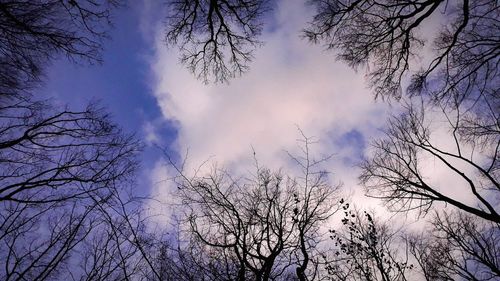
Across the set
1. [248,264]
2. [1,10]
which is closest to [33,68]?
[1,10]

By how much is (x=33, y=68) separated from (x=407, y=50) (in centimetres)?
652

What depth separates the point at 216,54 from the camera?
760 cm

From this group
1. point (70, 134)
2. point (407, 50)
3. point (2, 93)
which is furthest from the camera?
point (407, 50)

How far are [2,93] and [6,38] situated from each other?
0.78 meters

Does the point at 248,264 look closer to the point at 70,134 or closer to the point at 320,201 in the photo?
the point at 320,201

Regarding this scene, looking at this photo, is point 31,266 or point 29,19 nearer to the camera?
point 29,19

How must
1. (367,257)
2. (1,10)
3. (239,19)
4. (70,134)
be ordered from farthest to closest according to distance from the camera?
(367,257) → (239,19) → (70,134) → (1,10)

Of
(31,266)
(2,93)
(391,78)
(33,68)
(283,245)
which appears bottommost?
(31,266)

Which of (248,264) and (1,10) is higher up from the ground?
(1,10)

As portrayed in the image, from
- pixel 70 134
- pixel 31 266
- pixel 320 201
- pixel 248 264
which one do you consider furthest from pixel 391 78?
pixel 31 266

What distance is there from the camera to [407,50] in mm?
6441

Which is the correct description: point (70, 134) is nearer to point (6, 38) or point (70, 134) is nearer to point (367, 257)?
point (6, 38)

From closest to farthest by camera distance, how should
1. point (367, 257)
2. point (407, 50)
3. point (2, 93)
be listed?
point (2, 93)
point (407, 50)
point (367, 257)

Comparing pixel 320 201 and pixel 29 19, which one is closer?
pixel 29 19
